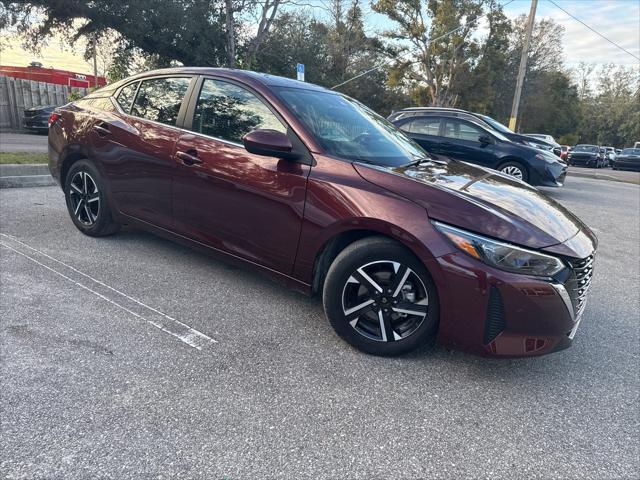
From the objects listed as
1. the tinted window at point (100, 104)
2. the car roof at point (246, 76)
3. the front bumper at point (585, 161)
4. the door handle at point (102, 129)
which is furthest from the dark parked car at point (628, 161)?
the door handle at point (102, 129)

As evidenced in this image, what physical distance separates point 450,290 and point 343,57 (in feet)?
123

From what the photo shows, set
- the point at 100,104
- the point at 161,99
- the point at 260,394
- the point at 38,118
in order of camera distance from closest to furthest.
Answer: the point at 260,394
the point at 161,99
the point at 100,104
the point at 38,118

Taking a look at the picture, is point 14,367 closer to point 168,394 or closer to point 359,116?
point 168,394

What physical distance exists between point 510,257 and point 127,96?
11.8 feet

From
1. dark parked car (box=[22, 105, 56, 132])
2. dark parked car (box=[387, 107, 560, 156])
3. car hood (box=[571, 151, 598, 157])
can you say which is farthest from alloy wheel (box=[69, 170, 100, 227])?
car hood (box=[571, 151, 598, 157])

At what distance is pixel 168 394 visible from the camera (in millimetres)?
2285

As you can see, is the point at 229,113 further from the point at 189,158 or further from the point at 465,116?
the point at 465,116

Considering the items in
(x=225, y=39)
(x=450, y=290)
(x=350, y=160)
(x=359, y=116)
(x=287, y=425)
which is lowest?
(x=287, y=425)

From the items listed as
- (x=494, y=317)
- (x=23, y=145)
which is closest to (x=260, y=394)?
(x=494, y=317)

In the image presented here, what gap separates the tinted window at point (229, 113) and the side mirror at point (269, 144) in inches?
9.1

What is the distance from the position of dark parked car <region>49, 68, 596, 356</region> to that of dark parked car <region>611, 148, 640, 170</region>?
29935mm

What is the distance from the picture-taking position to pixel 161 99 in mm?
3891

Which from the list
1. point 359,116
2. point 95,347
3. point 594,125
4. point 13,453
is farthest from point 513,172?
point 594,125

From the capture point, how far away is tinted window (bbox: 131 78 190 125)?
375 cm
